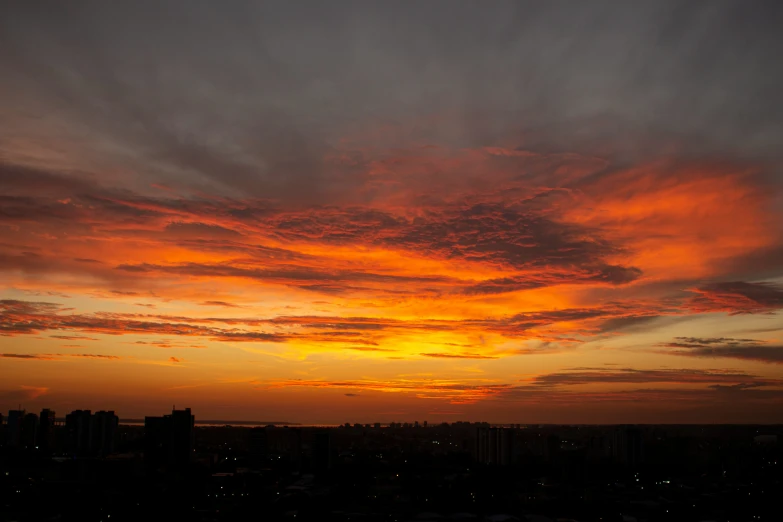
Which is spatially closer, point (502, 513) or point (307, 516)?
point (307, 516)

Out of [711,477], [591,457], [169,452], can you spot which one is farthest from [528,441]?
[169,452]

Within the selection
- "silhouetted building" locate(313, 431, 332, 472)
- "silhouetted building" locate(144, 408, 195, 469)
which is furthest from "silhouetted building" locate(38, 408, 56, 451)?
"silhouetted building" locate(313, 431, 332, 472)

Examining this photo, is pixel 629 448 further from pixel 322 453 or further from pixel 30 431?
pixel 30 431

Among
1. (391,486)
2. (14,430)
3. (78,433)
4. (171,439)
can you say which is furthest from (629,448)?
(14,430)

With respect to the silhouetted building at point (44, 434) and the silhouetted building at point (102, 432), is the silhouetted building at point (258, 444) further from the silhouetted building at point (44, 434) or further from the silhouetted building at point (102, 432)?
the silhouetted building at point (44, 434)

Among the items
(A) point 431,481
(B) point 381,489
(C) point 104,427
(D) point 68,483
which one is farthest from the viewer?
(C) point 104,427

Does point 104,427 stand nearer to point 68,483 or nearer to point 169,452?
point 169,452
